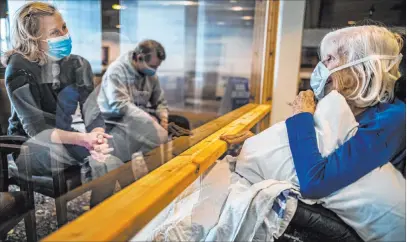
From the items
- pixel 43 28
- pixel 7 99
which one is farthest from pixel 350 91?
pixel 7 99

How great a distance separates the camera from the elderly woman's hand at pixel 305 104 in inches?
29.8

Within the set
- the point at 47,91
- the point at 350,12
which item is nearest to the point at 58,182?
the point at 47,91

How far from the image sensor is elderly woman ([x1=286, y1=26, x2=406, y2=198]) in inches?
26.6

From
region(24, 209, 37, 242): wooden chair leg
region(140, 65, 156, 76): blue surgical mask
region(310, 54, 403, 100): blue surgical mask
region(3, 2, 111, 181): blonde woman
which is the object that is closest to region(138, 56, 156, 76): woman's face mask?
region(140, 65, 156, 76): blue surgical mask

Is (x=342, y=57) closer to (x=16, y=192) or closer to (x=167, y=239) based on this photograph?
(x=167, y=239)

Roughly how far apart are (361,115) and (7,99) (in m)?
1.04

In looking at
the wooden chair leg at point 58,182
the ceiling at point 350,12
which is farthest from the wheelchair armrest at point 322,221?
the wooden chair leg at point 58,182

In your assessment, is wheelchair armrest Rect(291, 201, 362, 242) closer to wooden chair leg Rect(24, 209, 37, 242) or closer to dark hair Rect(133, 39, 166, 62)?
wooden chair leg Rect(24, 209, 37, 242)

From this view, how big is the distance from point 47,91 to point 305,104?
0.83m

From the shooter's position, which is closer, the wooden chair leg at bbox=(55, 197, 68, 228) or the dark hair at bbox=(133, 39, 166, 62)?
the wooden chair leg at bbox=(55, 197, 68, 228)

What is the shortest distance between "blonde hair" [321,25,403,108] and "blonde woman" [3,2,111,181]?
781 mm

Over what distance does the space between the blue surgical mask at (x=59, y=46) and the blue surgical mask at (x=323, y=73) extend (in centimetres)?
72

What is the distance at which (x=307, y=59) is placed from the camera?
3.48ft

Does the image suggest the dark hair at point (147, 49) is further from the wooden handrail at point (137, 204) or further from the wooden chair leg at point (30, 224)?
the wooden handrail at point (137, 204)
